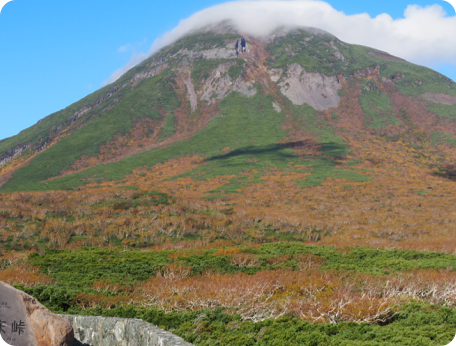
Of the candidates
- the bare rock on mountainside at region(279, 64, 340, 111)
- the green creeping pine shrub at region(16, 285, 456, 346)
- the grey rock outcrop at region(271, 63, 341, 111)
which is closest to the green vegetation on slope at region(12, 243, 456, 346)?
the green creeping pine shrub at region(16, 285, 456, 346)

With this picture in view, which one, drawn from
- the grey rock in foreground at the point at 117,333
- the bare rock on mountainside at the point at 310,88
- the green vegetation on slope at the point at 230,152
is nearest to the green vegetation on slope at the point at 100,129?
the green vegetation on slope at the point at 230,152

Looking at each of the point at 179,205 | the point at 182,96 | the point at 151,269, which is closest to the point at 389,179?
the point at 179,205

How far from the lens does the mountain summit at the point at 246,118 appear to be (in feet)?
277

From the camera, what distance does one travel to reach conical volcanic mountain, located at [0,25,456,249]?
126ft

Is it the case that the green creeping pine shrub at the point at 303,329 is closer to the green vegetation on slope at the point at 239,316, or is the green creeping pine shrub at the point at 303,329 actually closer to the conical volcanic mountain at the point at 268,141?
the green vegetation on slope at the point at 239,316

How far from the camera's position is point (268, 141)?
336ft

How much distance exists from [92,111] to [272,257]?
143 meters

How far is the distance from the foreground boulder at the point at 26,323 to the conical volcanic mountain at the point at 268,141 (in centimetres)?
1757

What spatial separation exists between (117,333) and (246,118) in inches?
4590

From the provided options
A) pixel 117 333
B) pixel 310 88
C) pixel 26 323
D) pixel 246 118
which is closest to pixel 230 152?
pixel 246 118

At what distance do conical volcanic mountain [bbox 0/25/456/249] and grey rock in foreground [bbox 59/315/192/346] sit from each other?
654 inches

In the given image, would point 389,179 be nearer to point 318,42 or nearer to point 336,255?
point 336,255

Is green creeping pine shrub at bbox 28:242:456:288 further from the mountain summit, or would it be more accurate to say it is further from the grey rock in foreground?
the mountain summit

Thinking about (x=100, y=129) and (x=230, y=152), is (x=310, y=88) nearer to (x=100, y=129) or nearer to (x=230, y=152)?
(x=230, y=152)
